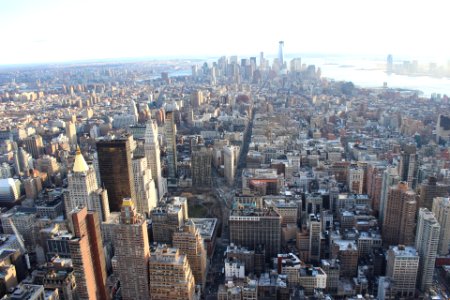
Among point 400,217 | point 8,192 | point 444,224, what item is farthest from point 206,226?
point 8,192

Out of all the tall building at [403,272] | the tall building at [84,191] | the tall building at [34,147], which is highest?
the tall building at [84,191]

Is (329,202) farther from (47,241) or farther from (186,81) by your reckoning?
(186,81)

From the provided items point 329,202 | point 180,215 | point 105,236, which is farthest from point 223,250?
point 329,202

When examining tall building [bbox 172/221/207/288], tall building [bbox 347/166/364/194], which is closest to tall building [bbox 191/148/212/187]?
tall building [bbox 347/166/364/194]

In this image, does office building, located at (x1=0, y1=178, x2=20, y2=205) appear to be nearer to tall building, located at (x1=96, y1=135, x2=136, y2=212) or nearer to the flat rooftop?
tall building, located at (x1=96, y1=135, x2=136, y2=212)

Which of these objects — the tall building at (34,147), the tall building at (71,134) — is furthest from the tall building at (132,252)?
the tall building at (71,134)

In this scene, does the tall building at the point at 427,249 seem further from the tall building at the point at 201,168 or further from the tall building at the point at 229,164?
the tall building at the point at 201,168

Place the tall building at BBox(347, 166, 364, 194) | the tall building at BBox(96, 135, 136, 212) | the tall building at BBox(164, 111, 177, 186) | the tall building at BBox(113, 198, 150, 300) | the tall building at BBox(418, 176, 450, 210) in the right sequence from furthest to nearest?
the tall building at BBox(164, 111, 177, 186) → the tall building at BBox(347, 166, 364, 194) → the tall building at BBox(96, 135, 136, 212) → the tall building at BBox(418, 176, 450, 210) → the tall building at BBox(113, 198, 150, 300)
